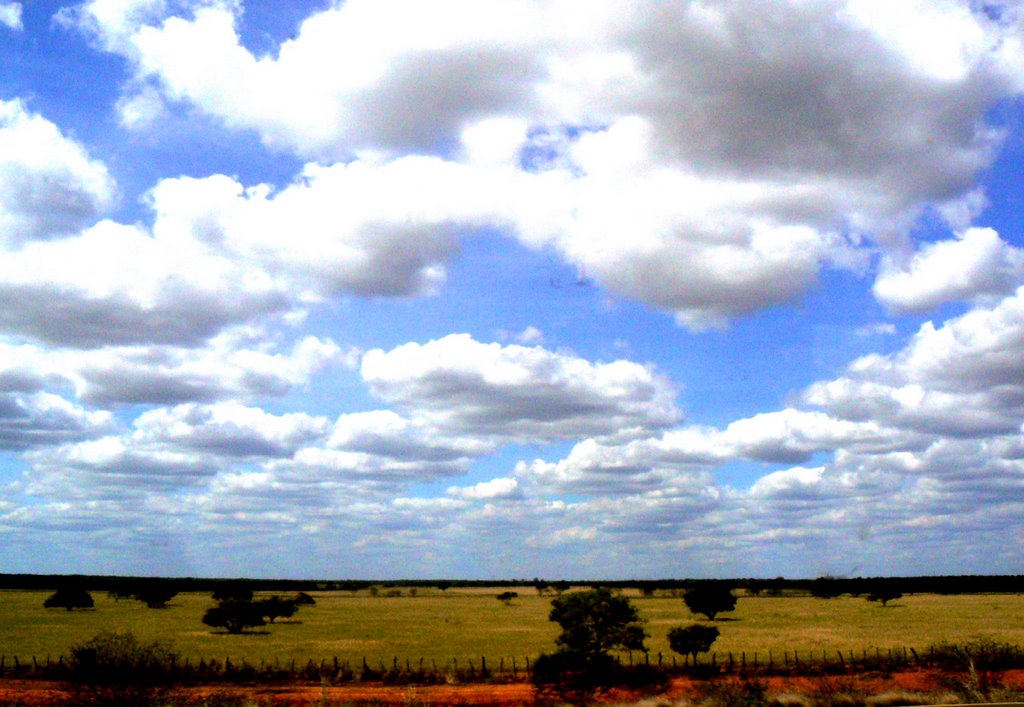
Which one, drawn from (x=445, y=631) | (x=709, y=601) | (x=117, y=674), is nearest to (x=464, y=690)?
(x=117, y=674)

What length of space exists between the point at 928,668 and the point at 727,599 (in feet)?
200

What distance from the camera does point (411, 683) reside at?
139 ft

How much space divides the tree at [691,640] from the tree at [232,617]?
42.6 m

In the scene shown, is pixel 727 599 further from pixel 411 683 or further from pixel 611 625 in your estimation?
pixel 411 683

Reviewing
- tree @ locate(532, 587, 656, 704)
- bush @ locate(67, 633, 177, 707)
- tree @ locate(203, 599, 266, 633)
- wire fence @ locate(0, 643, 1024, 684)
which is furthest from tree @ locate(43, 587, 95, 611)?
bush @ locate(67, 633, 177, 707)

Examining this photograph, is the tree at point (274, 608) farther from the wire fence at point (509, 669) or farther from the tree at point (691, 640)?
the tree at point (691, 640)

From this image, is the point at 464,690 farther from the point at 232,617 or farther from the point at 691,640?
the point at 232,617

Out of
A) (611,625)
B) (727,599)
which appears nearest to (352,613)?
(727,599)

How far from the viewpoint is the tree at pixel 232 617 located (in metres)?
83.9

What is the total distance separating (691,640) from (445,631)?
3092cm

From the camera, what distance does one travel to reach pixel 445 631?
271 feet

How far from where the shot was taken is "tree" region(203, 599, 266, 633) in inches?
3302

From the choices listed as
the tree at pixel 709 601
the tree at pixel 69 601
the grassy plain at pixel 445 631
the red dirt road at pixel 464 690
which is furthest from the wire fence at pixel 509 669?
the tree at pixel 69 601

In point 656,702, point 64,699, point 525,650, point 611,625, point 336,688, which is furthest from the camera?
point 525,650
